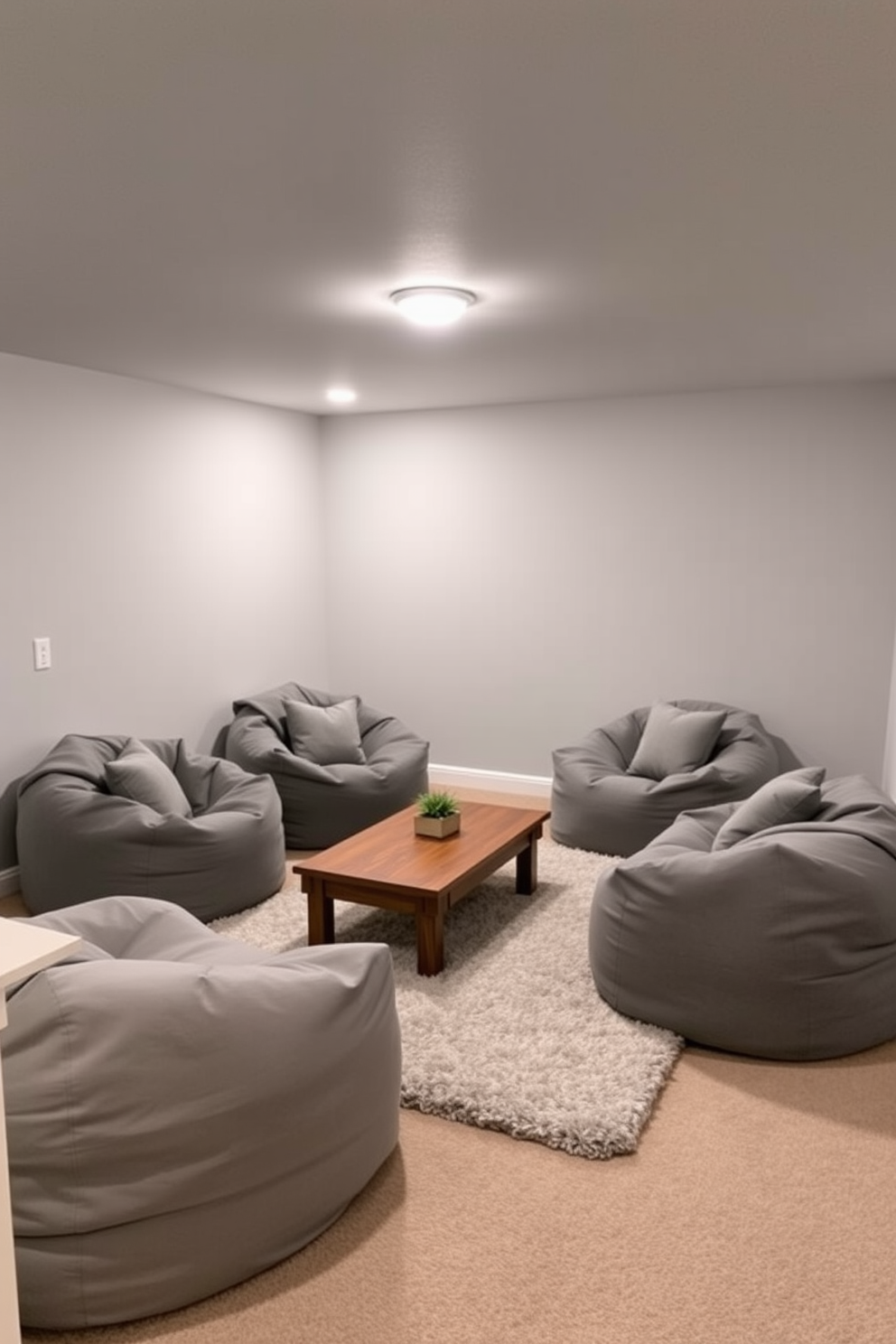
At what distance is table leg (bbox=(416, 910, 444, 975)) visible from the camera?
3.48 meters

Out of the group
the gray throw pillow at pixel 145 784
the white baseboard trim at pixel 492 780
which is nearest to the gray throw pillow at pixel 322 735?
the white baseboard trim at pixel 492 780

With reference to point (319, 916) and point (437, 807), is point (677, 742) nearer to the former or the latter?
point (437, 807)

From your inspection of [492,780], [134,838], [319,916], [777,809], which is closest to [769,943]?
[777,809]

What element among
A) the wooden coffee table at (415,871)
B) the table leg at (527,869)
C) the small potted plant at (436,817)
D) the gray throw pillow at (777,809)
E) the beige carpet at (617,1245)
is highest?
the gray throw pillow at (777,809)

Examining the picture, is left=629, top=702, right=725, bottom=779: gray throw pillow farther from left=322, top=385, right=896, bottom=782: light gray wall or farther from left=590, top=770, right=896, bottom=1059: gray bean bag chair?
left=590, top=770, right=896, bottom=1059: gray bean bag chair

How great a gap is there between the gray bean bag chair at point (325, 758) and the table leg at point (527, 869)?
3.21 ft

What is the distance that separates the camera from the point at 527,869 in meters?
4.30

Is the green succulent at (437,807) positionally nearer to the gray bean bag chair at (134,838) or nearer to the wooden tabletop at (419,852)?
the wooden tabletop at (419,852)

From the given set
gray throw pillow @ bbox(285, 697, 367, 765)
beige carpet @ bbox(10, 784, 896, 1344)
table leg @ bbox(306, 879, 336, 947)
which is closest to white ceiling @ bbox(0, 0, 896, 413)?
table leg @ bbox(306, 879, 336, 947)

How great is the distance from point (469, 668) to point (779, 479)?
2.12 meters

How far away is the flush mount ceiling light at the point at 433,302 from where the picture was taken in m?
3.13

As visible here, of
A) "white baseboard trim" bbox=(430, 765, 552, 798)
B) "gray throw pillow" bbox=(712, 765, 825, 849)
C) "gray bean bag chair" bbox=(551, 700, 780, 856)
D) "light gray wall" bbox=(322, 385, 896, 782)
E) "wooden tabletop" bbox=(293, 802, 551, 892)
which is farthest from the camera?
"white baseboard trim" bbox=(430, 765, 552, 798)

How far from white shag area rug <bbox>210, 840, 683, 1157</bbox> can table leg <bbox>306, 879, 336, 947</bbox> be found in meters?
0.15

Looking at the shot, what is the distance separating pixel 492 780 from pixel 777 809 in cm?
290
